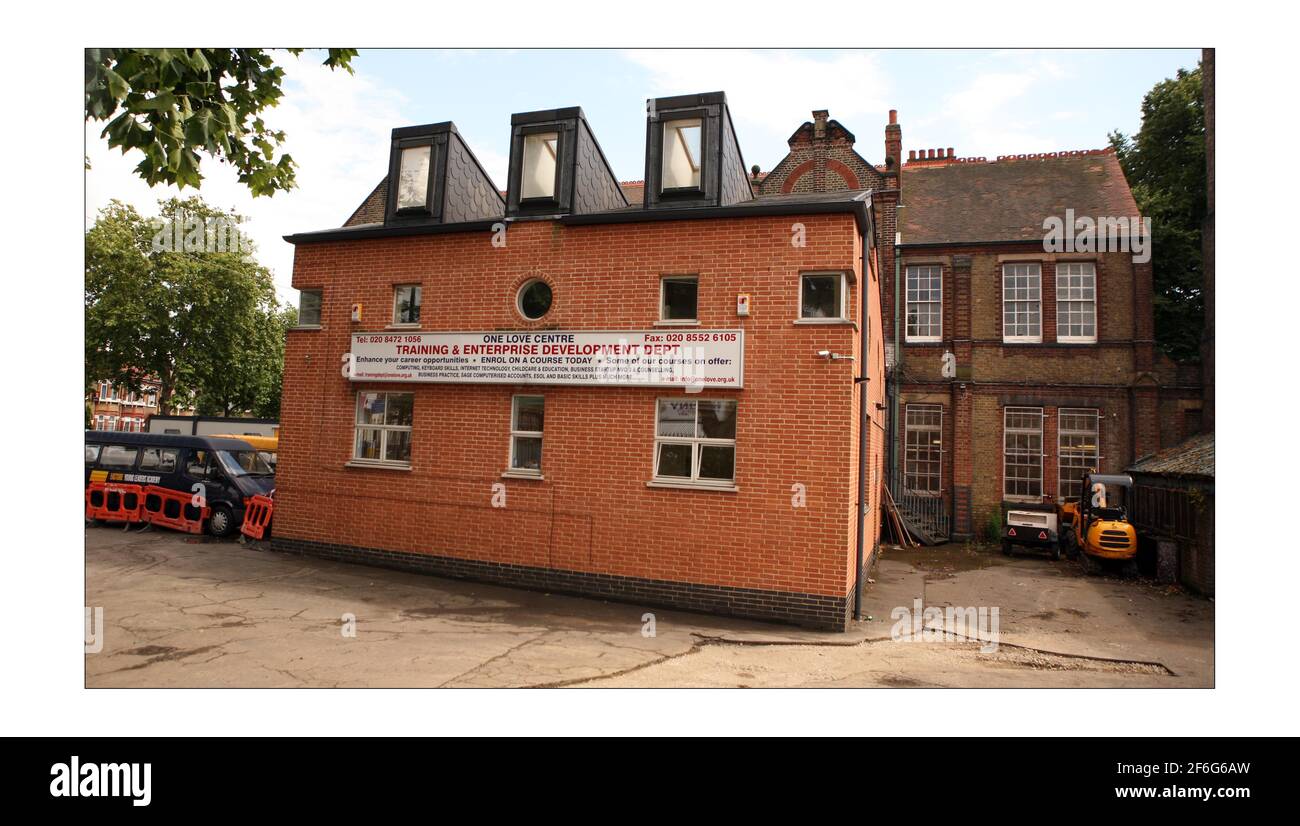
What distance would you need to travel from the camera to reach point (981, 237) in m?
21.0

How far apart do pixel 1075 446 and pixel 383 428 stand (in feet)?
60.5

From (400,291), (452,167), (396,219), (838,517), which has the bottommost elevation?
(838,517)

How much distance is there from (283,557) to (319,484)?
1418mm

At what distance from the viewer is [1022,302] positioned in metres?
20.7

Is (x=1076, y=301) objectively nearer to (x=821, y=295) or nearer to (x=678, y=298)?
(x=821, y=295)

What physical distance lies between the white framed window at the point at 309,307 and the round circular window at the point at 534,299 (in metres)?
4.17

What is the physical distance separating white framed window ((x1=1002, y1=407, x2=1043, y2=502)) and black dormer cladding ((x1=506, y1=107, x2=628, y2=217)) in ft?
47.1

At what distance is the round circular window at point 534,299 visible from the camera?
36.8 feet

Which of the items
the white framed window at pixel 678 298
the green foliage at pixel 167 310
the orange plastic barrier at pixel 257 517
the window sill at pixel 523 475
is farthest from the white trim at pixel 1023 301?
the green foliage at pixel 167 310

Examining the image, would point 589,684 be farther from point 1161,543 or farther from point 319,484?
point 1161,543

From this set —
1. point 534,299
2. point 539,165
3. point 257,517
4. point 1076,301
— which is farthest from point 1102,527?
point 257,517

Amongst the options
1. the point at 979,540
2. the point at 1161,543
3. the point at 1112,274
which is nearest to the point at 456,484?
the point at 1161,543

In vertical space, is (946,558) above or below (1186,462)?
below

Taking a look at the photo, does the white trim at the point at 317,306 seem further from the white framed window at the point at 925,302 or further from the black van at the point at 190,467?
the white framed window at the point at 925,302
